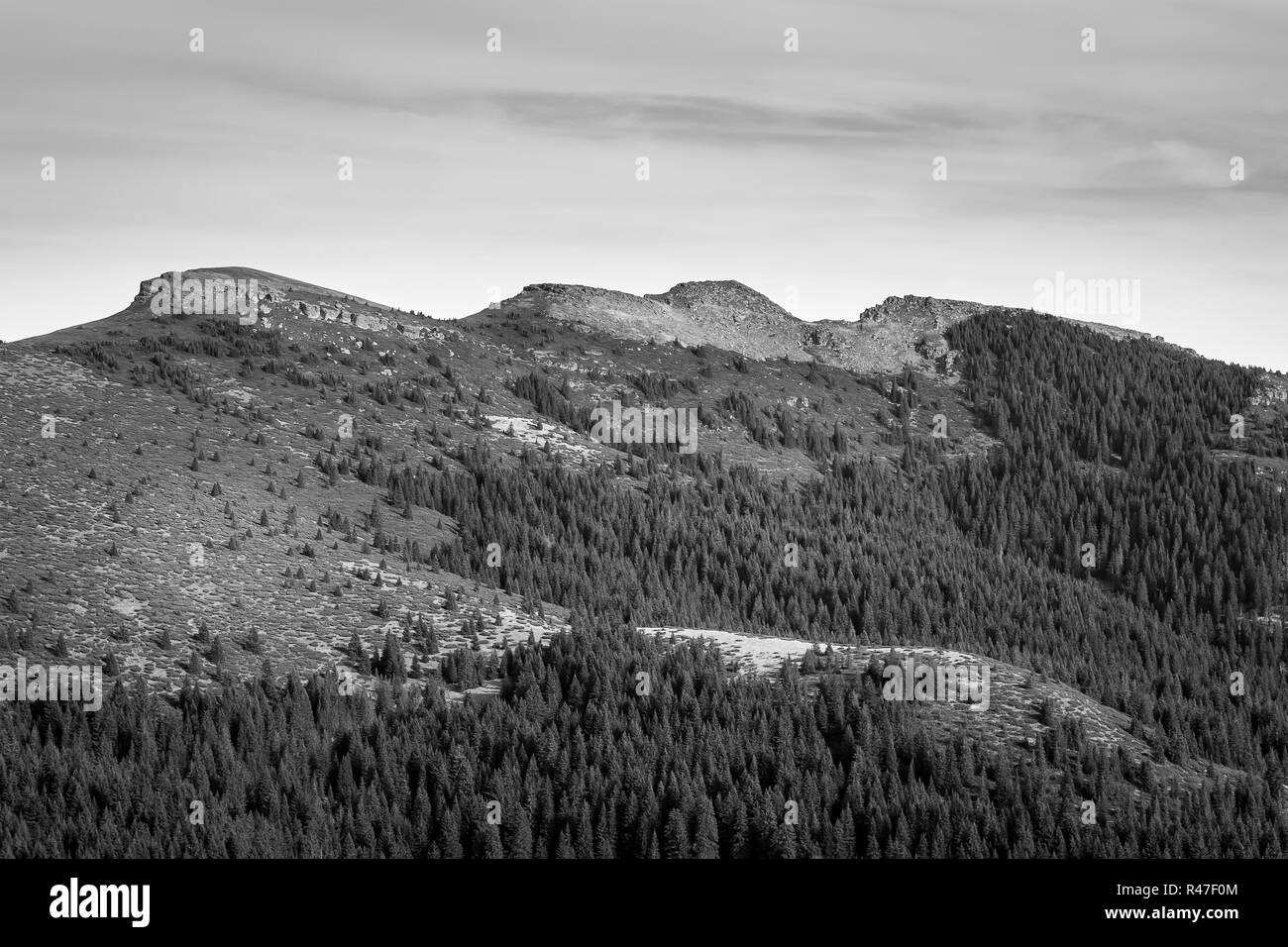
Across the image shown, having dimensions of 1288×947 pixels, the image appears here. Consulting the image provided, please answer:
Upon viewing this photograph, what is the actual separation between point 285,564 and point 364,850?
44.1m

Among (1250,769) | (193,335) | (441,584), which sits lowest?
(1250,769)

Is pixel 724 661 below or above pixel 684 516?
below

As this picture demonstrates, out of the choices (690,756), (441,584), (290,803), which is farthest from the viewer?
(441,584)

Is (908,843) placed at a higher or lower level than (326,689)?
lower

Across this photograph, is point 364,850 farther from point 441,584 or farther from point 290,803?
point 441,584

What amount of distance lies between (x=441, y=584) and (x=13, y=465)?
4476cm

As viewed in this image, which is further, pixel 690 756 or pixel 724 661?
pixel 724 661
